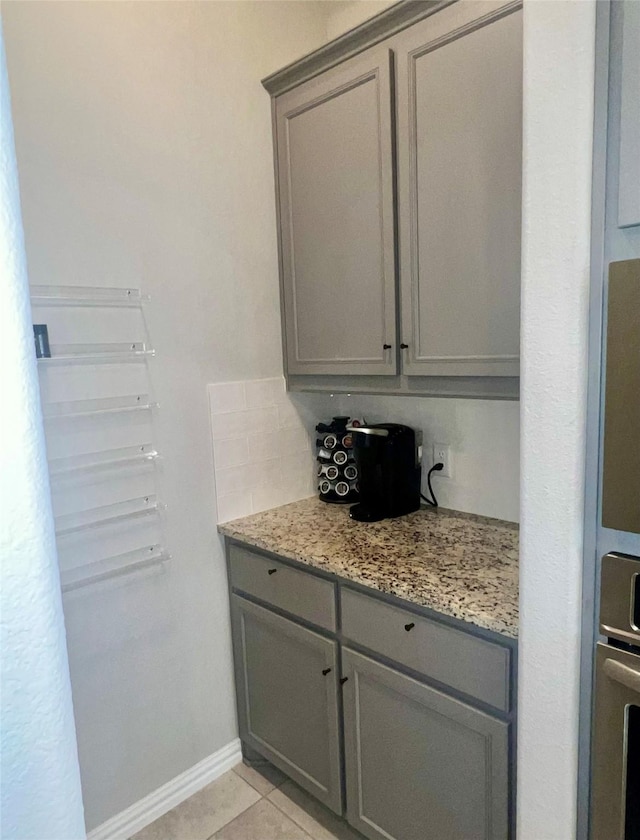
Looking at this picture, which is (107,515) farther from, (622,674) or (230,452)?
(622,674)

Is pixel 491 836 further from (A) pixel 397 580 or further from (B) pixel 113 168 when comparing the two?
(B) pixel 113 168

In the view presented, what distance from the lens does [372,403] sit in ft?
7.25

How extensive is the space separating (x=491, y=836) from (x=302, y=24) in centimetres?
262

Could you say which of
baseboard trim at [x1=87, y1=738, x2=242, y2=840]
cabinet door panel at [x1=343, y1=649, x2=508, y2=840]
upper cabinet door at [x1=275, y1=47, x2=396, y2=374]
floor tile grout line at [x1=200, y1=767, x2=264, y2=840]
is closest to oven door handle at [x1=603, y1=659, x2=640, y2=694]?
cabinet door panel at [x1=343, y1=649, x2=508, y2=840]

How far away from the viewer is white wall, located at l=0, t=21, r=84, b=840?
16.2 inches

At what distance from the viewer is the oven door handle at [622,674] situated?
87 cm

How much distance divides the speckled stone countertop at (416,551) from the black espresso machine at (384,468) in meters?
0.05

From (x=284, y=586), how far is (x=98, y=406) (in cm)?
79

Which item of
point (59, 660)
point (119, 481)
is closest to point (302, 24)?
point (119, 481)

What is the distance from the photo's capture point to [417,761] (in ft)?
4.85

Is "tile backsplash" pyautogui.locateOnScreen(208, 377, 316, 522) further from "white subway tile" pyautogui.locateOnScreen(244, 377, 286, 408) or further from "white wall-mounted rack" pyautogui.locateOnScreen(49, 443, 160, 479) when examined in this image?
"white wall-mounted rack" pyautogui.locateOnScreen(49, 443, 160, 479)

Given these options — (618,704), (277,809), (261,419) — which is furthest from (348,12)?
(277,809)

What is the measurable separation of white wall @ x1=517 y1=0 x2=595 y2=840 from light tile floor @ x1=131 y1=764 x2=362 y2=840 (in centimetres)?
103

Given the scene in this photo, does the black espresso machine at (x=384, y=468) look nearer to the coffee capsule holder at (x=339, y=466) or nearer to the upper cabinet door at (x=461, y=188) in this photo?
the coffee capsule holder at (x=339, y=466)
